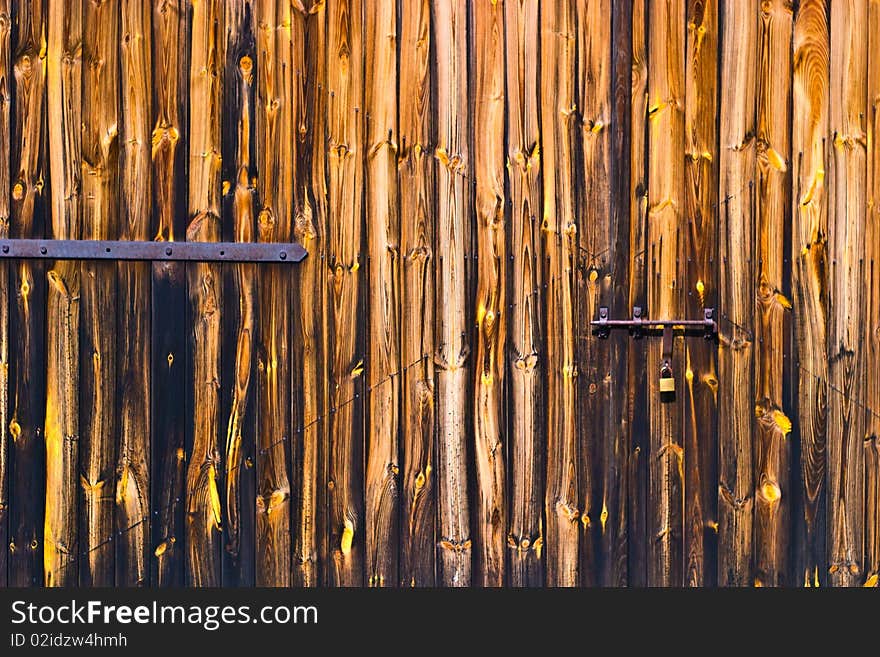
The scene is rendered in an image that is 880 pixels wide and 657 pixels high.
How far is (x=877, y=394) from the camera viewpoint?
232 centimetres

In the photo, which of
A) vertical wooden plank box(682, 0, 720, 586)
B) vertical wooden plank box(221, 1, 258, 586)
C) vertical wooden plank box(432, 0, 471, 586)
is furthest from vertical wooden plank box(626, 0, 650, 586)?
vertical wooden plank box(221, 1, 258, 586)

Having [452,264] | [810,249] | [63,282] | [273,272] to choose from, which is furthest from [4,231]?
[810,249]

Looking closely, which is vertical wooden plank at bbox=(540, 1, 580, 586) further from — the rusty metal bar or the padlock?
the padlock

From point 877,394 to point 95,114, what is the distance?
2364mm

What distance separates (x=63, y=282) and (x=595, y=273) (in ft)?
4.94

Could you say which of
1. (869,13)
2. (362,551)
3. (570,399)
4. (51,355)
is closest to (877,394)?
(570,399)

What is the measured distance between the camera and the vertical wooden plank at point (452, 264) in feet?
7.55

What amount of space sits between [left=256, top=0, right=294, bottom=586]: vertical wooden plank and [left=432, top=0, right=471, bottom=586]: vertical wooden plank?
0.43 meters

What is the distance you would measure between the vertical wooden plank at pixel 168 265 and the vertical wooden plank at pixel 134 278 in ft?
0.08

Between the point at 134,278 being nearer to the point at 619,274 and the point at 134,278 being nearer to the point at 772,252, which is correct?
the point at 619,274

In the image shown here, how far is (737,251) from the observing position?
7.59 ft

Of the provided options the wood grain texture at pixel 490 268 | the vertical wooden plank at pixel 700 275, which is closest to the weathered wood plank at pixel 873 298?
the vertical wooden plank at pixel 700 275

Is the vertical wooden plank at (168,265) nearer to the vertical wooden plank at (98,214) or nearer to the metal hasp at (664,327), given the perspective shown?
the vertical wooden plank at (98,214)

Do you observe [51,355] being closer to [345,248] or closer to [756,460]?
[345,248]
